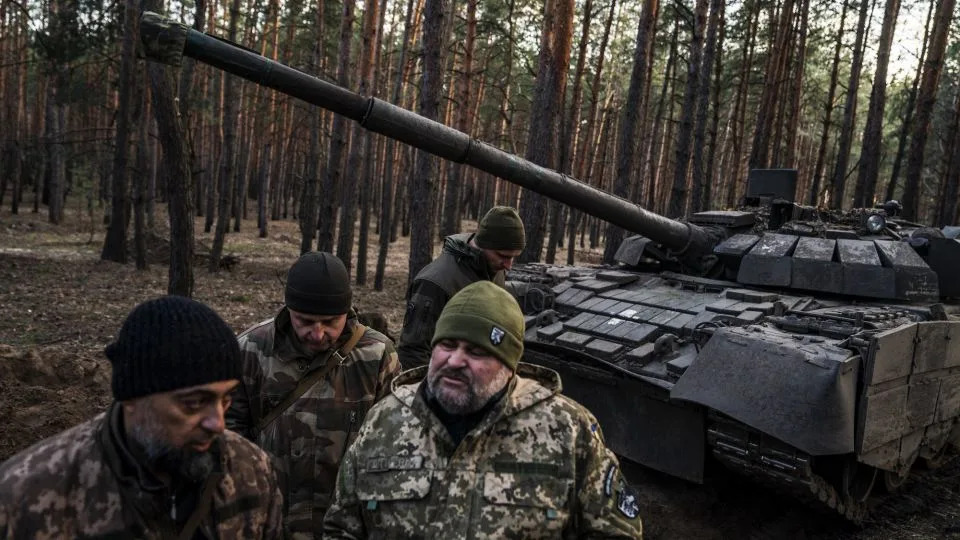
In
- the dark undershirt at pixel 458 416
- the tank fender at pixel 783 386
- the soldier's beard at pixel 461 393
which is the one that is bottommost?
the tank fender at pixel 783 386

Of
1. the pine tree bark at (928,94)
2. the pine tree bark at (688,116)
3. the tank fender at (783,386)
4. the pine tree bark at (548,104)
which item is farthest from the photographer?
the pine tree bark at (928,94)

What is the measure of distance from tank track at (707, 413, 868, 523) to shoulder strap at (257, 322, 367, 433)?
301cm

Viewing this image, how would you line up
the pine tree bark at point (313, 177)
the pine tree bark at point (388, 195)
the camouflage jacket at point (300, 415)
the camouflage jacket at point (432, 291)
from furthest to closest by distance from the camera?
the pine tree bark at point (388, 195) < the pine tree bark at point (313, 177) < the camouflage jacket at point (432, 291) < the camouflage jacket at point (300, 415)

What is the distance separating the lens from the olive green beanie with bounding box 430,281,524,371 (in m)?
2.11

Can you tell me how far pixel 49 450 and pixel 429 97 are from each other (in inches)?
316

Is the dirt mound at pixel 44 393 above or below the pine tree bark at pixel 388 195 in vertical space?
below

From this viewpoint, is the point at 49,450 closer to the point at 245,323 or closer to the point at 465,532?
the point at 465,532

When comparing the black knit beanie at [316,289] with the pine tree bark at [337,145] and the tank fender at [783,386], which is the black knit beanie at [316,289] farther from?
the pine tree bark at [337,145]

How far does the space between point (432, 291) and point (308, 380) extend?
1.39 meters

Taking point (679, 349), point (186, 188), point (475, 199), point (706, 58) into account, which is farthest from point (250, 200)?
point (679, 349)

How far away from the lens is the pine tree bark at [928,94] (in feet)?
50.2

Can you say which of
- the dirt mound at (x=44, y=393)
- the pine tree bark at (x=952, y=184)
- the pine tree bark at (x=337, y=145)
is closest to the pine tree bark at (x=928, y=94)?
the pine tree bark at (x=952, y=184)

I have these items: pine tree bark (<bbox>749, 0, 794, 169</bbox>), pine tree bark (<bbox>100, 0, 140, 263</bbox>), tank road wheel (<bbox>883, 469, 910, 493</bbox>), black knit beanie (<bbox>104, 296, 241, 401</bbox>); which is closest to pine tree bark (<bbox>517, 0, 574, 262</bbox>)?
tank road wheel (<bbox>883, 469, 910, 493</bbox>)

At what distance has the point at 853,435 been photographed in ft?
15.0
